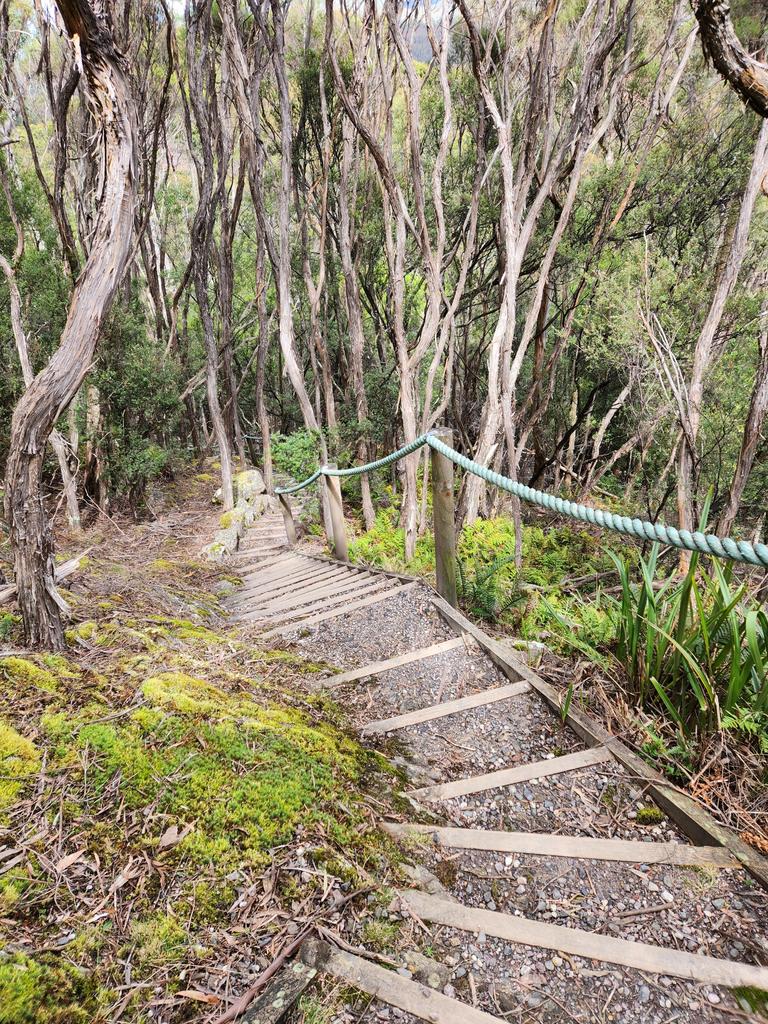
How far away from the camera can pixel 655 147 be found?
872cm

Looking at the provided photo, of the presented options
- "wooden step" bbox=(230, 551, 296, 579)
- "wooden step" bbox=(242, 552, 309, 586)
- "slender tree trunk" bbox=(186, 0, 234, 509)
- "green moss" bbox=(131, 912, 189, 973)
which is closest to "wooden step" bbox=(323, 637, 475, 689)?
"green moss" bbox=(131, 912, 189, 973)

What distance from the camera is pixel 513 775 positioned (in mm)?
1890

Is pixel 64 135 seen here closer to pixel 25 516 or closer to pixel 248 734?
pixel 25 516

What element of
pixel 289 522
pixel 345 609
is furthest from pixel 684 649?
pixel 289 522

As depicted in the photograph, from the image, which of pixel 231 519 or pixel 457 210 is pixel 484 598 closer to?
pixel 231 519

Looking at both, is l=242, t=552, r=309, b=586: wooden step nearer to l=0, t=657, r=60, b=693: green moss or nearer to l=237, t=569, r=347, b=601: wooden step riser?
l=237, t=569, r=347, b=601: wooden step riser

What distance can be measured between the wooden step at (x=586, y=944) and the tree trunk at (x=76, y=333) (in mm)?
1993

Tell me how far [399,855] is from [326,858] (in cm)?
25

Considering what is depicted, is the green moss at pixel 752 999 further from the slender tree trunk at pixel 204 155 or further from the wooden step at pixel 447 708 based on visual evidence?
the slender tree trunk at pixel 204 155

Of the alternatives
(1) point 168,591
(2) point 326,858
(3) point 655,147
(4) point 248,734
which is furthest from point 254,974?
(3) point 655,147

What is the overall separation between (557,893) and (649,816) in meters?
0.46

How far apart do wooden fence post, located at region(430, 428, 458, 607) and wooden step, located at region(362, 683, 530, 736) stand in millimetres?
998

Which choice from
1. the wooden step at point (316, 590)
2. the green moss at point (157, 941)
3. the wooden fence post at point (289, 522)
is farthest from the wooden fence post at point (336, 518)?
the green moss at point (157, 941)

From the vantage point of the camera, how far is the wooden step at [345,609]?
351 centimetres
